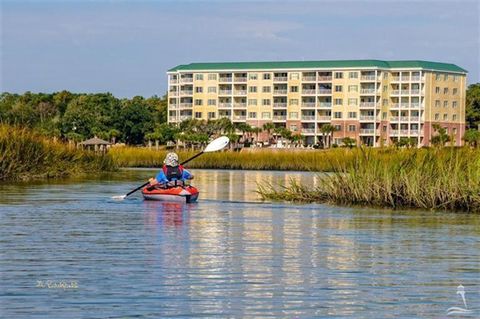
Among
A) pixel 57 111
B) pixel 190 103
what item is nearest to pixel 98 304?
pixel 57 111

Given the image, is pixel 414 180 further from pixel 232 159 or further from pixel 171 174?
pixel 232 159

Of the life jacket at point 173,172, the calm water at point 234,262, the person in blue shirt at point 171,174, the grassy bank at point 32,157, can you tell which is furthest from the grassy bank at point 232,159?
the calm water at point 234,262

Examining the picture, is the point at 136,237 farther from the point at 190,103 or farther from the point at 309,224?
the point at 190,103

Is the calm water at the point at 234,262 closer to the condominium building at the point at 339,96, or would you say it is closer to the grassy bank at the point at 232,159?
the grassy bank at the point at 232,159

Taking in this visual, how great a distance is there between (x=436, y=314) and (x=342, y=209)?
15.4 m

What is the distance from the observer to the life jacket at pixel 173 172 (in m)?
29.7

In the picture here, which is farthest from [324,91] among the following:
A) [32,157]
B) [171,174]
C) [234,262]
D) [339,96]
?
[234,262]

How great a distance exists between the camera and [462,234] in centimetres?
2109

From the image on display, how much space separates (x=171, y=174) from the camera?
2988cm

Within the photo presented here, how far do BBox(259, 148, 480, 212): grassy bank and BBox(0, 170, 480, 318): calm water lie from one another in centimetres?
92

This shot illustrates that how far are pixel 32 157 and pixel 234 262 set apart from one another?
26.7 m

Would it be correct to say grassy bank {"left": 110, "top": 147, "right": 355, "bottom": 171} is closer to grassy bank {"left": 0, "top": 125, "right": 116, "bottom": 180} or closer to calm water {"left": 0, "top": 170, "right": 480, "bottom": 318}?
grassy bank {"left": 0, "top": 125, "right": 116, "bottom": 180}

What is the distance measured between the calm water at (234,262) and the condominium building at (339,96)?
340 ft

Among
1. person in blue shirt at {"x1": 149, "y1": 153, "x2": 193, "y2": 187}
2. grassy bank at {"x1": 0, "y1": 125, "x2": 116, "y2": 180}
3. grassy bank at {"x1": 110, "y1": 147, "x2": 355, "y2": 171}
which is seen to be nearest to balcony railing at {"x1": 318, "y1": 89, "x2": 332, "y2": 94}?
grassy bank at {"x1": 110, "y1": 147, "x2": 355, "y2": 171}
